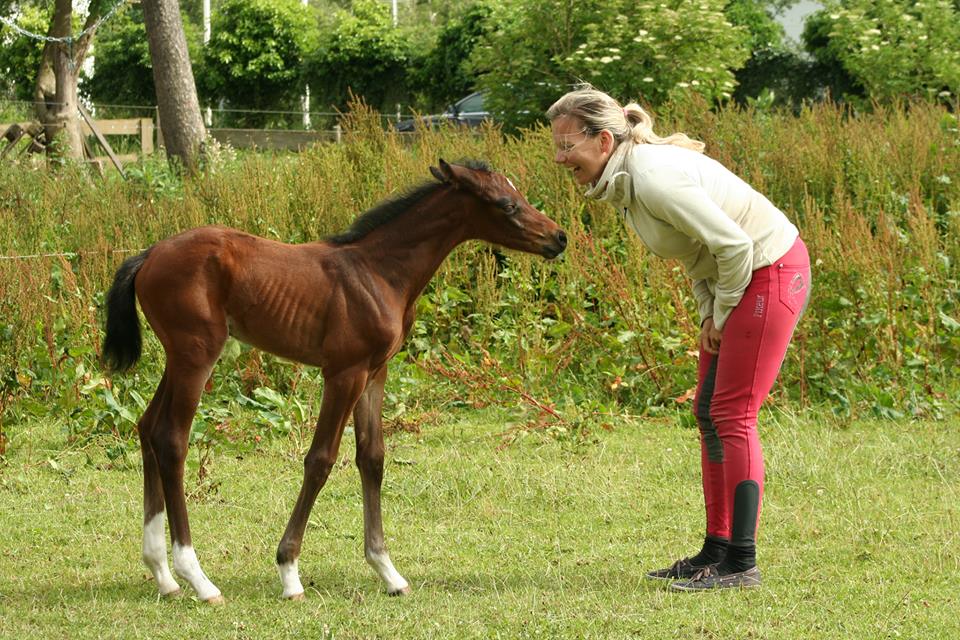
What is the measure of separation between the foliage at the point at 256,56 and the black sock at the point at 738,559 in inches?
1015

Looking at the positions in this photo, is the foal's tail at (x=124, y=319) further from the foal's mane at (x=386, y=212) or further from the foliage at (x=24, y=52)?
the foliage at (x=24, y=52)

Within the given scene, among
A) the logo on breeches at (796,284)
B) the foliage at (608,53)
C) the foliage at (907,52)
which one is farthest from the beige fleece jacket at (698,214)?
the foliage at (907,52)

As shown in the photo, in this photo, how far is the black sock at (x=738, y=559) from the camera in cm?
482

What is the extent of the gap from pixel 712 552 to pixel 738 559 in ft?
0.75

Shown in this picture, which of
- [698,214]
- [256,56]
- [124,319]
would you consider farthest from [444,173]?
[256,56]

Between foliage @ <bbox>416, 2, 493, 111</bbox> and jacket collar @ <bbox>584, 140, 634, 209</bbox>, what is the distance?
21.8 meters

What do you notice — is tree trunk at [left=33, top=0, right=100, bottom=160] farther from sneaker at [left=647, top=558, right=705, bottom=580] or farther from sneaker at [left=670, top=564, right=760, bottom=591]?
sneaker at [left=670, top=564, right=760, bottom=591]

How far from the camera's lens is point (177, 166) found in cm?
1337

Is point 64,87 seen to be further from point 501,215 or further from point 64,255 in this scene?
point 501,215

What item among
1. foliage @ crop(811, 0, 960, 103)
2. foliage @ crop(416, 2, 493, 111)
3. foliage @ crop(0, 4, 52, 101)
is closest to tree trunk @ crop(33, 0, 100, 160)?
foliage @ crop(0, 4, 52, 101)

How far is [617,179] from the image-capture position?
4.60 metres

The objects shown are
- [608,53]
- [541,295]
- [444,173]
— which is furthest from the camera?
[608,53]

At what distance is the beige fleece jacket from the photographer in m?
4.44

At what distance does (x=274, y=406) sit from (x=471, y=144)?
12.7 feet
